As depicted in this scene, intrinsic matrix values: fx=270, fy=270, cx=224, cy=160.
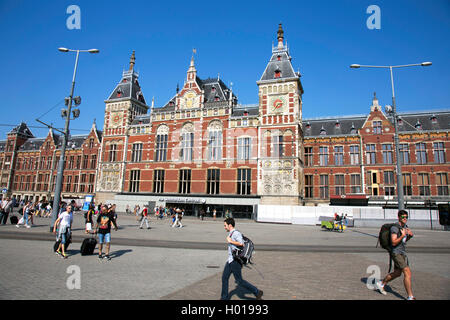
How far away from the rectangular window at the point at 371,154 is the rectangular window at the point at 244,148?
16894mm

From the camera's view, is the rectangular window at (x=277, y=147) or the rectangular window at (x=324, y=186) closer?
the rectangular window at (x=277, y=147)

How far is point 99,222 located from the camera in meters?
10.3

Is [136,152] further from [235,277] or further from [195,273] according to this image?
[235,277]

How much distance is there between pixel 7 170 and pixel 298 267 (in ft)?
253

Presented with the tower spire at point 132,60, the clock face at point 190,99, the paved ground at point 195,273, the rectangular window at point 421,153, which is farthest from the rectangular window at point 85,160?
the rectangular window at point 421,153

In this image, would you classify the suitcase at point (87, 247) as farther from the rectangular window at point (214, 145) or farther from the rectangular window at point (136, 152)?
the rectangular window at point (136, 152)

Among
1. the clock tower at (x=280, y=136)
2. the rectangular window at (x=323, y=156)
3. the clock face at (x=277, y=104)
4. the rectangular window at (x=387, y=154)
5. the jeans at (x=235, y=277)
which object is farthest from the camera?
the rectangular window at (x=323, y=156)

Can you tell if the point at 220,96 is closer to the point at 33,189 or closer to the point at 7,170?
the point at 33,189

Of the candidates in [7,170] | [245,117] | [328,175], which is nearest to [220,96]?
[245,117]

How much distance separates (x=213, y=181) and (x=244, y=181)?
4637mm

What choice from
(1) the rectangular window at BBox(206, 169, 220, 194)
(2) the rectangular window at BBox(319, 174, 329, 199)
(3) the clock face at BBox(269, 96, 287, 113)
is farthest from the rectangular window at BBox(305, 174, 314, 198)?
(1) the rectangular window at BBox(206, 169, 220, 194)

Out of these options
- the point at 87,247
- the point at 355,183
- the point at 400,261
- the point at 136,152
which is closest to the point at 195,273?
the point at 87,247

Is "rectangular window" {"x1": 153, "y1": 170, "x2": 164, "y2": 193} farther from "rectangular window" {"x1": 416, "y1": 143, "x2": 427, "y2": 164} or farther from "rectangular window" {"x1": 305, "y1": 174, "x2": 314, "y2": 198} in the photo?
"rectangular window" {"x1": 416, "y1": 143, "x2": 427, "y2": 164}

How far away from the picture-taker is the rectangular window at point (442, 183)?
113ft
